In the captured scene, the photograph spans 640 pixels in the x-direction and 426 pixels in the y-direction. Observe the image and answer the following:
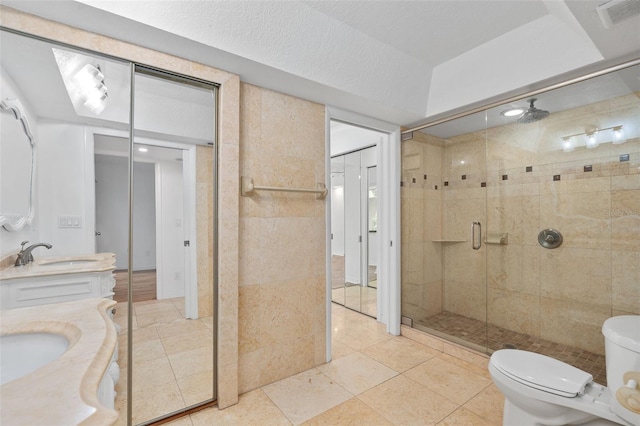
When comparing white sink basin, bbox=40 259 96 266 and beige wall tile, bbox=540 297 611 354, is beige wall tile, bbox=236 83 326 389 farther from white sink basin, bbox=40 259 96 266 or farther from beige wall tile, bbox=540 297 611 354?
beige wall tile, bbox=540 297 611 354

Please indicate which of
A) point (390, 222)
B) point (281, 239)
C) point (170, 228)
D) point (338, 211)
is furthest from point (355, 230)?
point (170, 228)

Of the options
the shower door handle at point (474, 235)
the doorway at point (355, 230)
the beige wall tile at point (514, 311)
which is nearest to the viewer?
the beige wall tile at point (514, 311)

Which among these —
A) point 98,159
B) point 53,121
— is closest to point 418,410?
point 98,159

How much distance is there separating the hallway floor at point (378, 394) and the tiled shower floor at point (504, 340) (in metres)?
0.24

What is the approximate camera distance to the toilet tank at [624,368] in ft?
3.93

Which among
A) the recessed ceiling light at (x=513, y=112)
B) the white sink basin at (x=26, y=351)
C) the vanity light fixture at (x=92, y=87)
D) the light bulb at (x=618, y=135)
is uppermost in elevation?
the recessed ceiling light at (x=513, y=112)

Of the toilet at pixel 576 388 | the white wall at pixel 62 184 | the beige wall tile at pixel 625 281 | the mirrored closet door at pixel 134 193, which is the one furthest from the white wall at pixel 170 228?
the beige wall tile at pixel 625 281

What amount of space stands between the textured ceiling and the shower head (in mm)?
345

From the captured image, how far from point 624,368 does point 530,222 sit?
1519 mm

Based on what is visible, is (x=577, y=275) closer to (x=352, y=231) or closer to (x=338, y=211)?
(x=352, y=231)

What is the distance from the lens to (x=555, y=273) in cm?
241

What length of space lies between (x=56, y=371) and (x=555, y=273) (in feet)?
10.4

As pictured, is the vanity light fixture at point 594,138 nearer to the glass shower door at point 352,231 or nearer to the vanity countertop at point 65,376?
the glass shower door at point 352,231

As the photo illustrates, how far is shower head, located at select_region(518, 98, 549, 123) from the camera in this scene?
89.1 inches
